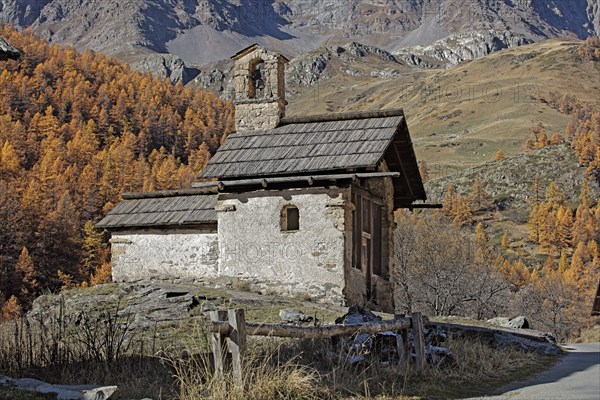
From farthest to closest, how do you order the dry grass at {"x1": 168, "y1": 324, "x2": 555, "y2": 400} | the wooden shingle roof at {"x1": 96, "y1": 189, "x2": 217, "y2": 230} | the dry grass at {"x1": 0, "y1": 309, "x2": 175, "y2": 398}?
the wooden shingle roof at {"x1": 96, "y1": 189, "x2": 217, "y2": 230}
the dry grass at {"x1": 0, "y1": 309, "x2": 175, "y2": 398}
the dry grass at {"x1": 168, "y1": 324, "x2": 555, "y2": 400}

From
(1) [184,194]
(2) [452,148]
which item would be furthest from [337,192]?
(2) [452,148]

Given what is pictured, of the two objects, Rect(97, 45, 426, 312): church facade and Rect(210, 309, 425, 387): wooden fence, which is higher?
Rect(97, 45, 426, 312): church facade

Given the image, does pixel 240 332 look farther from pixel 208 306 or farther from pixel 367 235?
pixel 367 235

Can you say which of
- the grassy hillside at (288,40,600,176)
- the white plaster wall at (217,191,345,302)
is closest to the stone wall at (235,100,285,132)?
the white plaster wall at (217,191,345,302)

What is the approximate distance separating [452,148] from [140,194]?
12589 cm

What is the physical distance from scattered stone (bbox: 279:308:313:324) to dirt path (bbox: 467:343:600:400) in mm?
5200

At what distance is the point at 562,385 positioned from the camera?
1184 cm

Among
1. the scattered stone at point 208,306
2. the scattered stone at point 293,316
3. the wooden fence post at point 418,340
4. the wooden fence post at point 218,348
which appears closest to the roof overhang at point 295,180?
the scattered stone at point 208,306

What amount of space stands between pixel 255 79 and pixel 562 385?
16.4m

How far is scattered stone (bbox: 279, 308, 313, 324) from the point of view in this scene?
1710 centimetres

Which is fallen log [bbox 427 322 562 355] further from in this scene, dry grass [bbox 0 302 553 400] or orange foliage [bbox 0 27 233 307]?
orange foliage [bbox 0 27 233 307]

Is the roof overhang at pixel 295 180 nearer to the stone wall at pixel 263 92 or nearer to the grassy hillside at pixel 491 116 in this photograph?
the stone wall at pixel 263 92

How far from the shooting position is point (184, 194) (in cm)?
2652

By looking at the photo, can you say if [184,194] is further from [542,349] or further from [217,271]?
[542,349]
